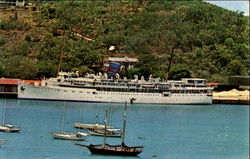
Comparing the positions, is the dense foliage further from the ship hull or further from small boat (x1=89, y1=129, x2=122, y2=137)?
small boat (x1=89, y1=129, x2=122, y2=137)

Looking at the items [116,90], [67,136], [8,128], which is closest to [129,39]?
[116,90]

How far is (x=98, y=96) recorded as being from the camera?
76125 mm

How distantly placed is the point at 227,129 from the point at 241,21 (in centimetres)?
5373

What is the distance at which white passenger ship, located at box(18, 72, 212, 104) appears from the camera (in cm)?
7429

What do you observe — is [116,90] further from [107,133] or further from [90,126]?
[107,133]

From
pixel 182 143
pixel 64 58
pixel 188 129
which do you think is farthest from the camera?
pixel 64 58

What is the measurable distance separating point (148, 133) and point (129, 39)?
47522 mm

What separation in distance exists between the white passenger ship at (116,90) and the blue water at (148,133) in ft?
15.4

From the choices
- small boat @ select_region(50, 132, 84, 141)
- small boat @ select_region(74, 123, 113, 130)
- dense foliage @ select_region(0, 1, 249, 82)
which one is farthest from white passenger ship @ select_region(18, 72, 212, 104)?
small boat @ select_region(50, 132, 84, 141)

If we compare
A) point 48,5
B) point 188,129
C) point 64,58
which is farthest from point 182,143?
point 48,5

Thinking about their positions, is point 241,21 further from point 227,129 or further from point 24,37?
point 227,129

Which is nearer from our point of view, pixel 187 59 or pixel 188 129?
pixel 188 129

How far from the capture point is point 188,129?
52344 millimetres

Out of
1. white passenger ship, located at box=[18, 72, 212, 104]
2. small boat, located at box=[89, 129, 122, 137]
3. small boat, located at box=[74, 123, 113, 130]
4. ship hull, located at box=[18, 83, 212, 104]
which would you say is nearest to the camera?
small boat, located at box=[89, 129, 122, 137]
